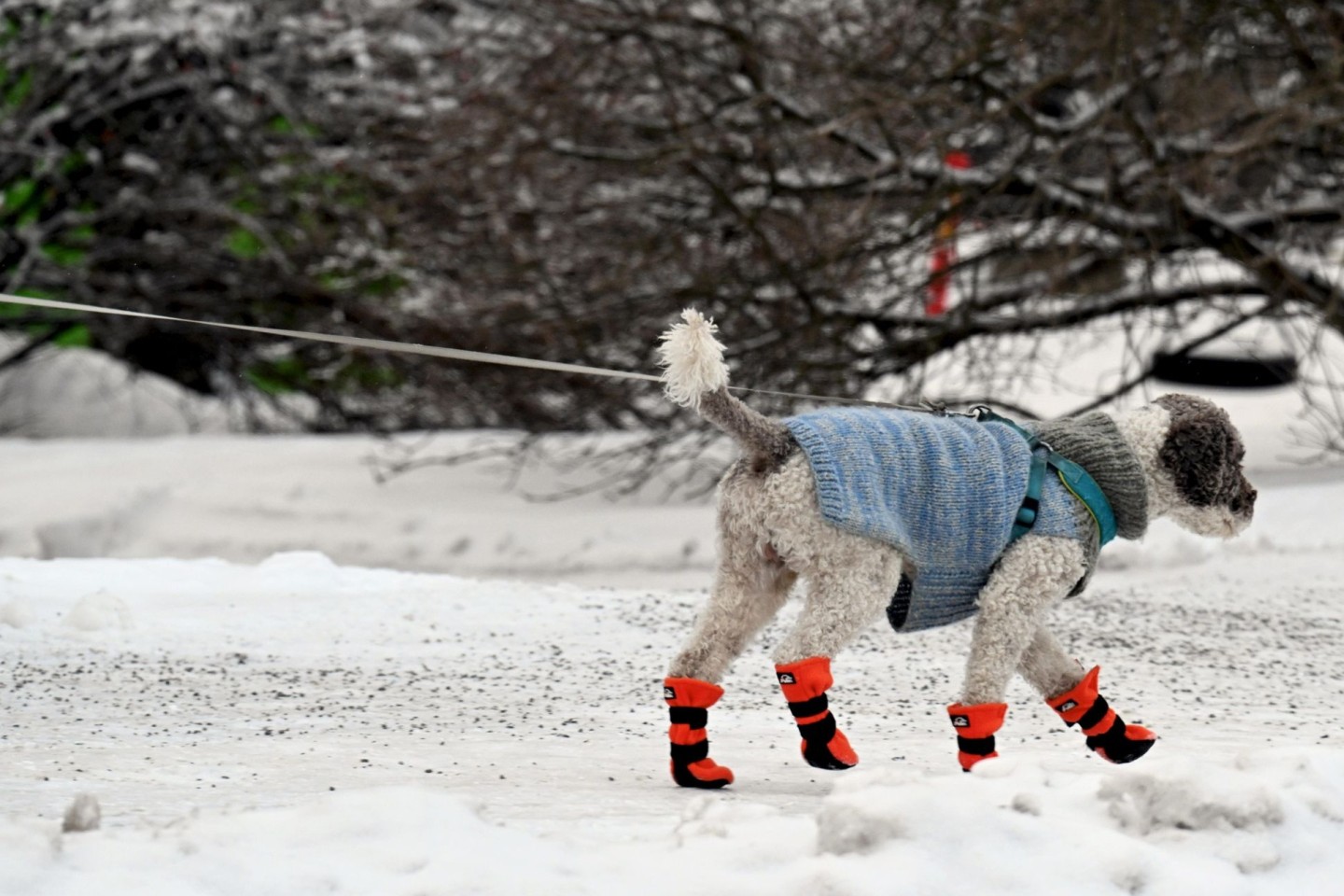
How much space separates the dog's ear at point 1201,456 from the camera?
14.0 ft

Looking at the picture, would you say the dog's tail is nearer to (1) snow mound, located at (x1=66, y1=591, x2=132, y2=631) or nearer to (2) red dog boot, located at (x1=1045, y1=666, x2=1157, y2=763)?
(2) red dog boot, located at (x1=1045, y1=666, x2=1157, y2=763)

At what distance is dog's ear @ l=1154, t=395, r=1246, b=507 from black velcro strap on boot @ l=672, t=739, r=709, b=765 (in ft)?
4.58

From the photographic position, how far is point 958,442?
4145mm

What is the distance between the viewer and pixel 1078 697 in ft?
13.9

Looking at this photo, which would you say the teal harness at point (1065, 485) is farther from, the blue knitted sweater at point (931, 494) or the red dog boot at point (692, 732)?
the red dog boot at point (692, 732)

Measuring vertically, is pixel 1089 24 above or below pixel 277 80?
above

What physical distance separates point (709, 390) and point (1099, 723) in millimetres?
1359

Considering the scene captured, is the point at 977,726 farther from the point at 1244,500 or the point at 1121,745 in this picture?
the point at 1244,500

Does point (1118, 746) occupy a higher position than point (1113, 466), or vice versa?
point (1113, 466)

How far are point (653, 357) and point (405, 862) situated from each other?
307 inches

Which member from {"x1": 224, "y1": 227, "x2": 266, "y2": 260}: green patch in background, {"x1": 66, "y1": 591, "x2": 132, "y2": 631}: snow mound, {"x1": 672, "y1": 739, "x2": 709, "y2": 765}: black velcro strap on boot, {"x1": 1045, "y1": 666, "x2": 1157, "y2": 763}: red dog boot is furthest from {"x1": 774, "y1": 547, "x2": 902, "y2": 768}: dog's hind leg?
{"x1": 224, "y1": 227, "x2": 266, "y2": 260}: green patch in background

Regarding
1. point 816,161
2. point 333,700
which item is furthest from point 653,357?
point 333,700

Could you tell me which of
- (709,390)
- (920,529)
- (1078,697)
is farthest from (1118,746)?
(709,390)

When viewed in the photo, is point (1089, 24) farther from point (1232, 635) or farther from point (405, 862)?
point (405, 862)
